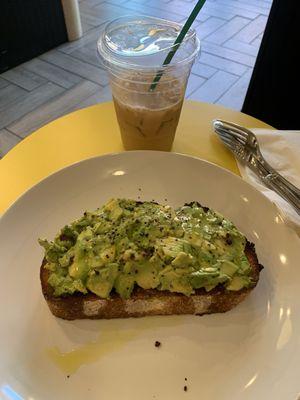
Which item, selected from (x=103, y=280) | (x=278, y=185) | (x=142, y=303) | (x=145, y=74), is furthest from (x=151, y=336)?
(x=145, y=74)

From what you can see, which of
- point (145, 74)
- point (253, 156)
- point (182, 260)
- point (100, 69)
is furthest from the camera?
point (100, 69)

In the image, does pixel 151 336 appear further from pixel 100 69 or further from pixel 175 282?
pixel 100 69

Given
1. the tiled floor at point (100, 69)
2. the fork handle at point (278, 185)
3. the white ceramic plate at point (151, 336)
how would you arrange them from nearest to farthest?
the white ceramic plate at point (151, 336)
the fork handle at point (278, 185)
the tiled floor at point (100, 69)

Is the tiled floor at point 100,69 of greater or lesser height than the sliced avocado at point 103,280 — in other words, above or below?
below

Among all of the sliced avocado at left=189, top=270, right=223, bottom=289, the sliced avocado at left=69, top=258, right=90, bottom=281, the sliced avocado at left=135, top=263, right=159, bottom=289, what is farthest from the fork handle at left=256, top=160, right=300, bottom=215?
the sliced avocado at left=69, top=258, right=90, bottom=281

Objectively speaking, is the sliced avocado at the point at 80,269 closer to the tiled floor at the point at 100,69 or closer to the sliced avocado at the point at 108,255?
the sliced avocado at the point at 108,255

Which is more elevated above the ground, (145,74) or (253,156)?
(145,74)

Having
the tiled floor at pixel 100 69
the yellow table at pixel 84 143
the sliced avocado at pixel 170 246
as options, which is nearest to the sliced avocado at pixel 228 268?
the sliced avocado at pixel 170 246
